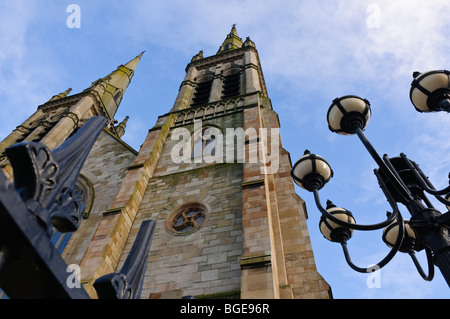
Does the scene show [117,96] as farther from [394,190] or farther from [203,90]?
[394,190]

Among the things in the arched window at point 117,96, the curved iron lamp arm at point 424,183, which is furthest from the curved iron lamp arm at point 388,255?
the arched window at point 117,96

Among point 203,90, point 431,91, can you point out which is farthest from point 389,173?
point 203,90

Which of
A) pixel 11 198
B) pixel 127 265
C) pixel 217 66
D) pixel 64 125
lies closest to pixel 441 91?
pixel 127 265

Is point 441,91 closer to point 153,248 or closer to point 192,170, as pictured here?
point 153,248

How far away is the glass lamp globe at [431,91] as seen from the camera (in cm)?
496

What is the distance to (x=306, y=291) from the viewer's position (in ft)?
27.8

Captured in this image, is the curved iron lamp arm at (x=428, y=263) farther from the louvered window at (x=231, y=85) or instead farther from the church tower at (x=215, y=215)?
the louvered window at (x=231, y=85)

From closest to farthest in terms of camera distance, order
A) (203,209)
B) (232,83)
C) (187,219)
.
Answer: (187,219), (203,209), (232,83)

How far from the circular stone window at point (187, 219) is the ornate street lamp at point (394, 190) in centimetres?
465

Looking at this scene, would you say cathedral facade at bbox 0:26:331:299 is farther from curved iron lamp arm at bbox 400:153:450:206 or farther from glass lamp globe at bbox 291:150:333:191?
curved iron lamp arm at bbox 400:153:450:206

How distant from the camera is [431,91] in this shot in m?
5.05

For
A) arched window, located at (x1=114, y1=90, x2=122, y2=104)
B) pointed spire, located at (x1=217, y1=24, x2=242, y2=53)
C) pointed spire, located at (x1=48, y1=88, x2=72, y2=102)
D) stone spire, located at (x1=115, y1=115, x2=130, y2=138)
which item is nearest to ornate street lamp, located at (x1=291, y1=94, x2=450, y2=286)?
stone spire, located at (x1=115, y1=115, x2=130, y2=138)

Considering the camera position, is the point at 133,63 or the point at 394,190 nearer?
the point at 394,190

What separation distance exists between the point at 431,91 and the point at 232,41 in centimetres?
3765
